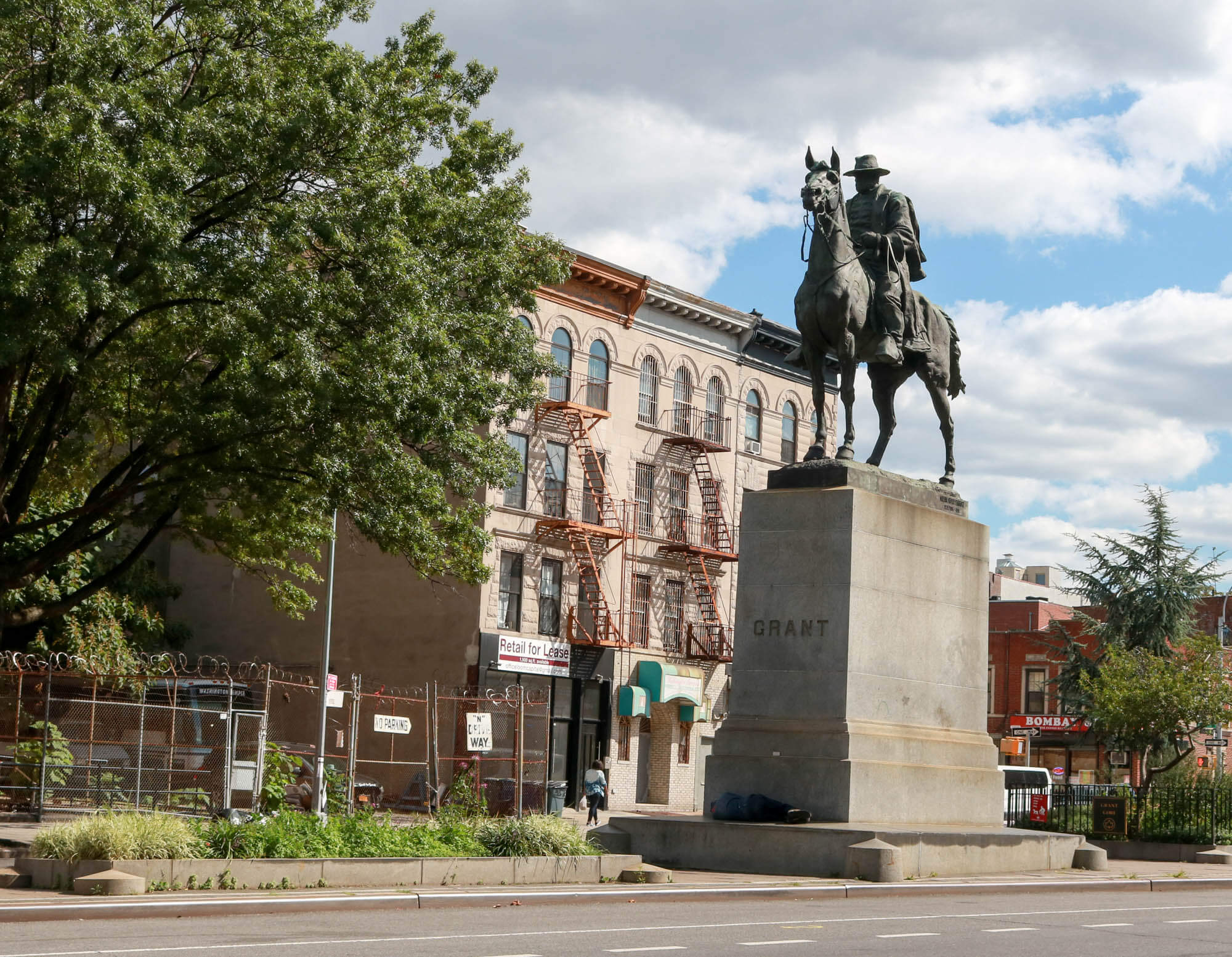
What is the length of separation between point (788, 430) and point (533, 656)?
15337mm

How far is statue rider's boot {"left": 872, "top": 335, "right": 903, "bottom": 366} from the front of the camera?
69.1 feet

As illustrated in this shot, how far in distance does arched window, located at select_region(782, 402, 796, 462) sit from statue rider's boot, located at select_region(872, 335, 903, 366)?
34953mm

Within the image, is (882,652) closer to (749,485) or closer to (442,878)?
(442,878)

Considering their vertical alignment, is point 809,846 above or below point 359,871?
above

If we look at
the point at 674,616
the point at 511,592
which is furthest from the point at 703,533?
the point at 511,592

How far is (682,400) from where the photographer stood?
5238cm

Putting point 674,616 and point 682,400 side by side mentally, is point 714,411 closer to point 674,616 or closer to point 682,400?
point 682,400

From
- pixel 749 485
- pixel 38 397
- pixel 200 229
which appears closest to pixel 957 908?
pixel 200 229

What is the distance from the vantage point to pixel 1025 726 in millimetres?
68375

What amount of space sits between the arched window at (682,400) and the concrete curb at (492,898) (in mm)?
33537

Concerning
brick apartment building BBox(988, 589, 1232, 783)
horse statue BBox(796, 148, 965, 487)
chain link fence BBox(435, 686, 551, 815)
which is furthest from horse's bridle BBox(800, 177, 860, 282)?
brick apartment building BBox(988, 589, 1232, 783)

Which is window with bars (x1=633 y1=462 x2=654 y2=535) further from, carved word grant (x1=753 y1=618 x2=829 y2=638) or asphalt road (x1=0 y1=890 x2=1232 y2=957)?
asphalt road (x1=0 y1=890 x2=1232 y2=957)

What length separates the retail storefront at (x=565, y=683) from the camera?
149 feet

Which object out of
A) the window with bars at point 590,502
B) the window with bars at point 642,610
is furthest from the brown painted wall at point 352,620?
the window with bars at point 642,610
